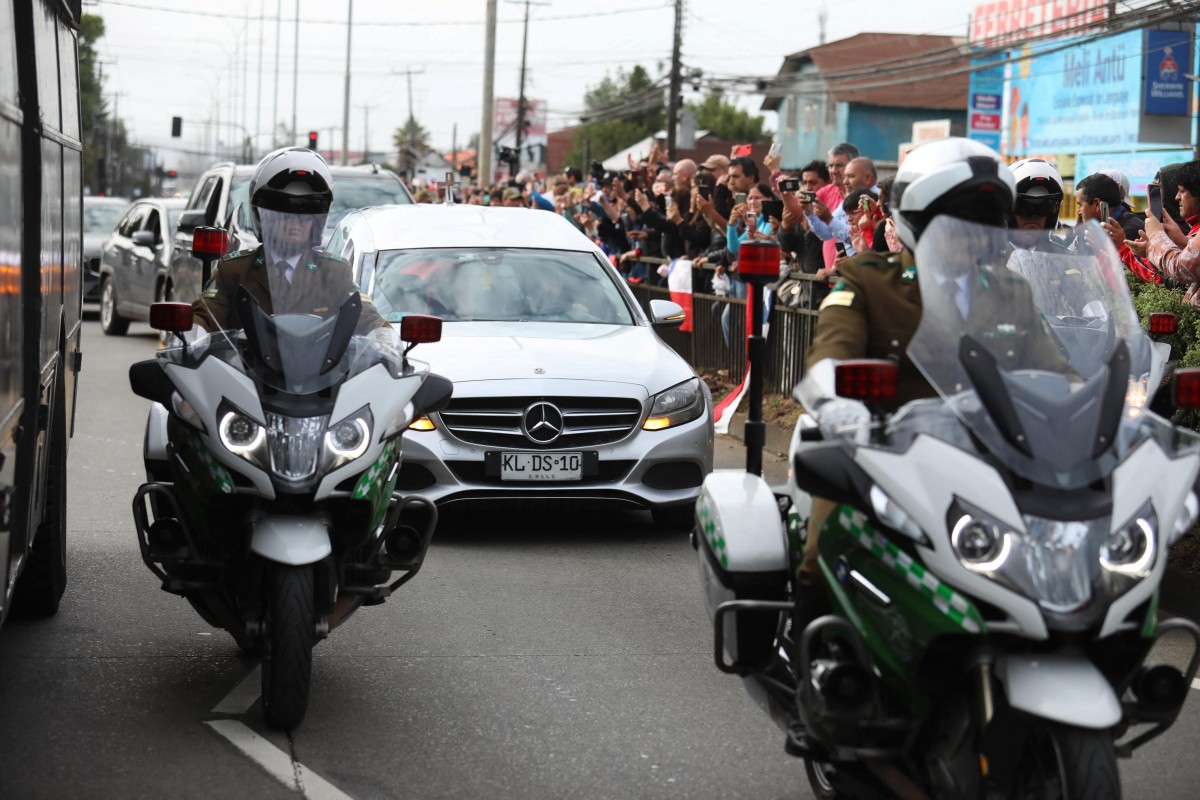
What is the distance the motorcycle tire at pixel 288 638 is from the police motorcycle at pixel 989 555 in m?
1.66

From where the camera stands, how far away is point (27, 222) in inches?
216

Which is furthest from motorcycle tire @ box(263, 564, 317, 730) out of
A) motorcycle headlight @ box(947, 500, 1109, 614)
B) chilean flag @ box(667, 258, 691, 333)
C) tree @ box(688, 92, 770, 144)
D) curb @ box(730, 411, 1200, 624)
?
tree @ box(688, 92, 770, 144)

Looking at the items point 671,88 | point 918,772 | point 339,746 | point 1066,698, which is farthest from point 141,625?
point 671,88

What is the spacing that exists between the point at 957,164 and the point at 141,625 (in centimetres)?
413

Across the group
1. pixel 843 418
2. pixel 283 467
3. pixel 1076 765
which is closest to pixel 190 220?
pixel 283 467

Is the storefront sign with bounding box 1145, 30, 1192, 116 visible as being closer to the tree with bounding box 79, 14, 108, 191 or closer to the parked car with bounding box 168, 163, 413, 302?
the parked car with bounding box 168, 163, 413, 302

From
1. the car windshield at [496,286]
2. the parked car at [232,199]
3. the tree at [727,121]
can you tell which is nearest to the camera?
the car windshield at [496,286]

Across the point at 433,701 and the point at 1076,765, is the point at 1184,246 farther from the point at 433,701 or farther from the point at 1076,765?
the point at 1076,765

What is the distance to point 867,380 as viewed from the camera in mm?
3770

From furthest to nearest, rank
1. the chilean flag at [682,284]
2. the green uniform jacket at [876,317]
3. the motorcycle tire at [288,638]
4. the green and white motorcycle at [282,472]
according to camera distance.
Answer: the chilean flag at [682,284], the green and white motorcycle at [282,472], the motorcycle tire at [288,638], the green uniform jacket at [876,317]

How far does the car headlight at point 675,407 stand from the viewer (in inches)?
358

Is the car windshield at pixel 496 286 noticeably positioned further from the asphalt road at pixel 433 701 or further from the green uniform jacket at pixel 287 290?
the green uniform jacket at pixel 287 290

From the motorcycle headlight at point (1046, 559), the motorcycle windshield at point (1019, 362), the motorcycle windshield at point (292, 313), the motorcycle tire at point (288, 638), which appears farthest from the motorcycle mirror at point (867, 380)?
the motorcycle windshield at point (292, 313)

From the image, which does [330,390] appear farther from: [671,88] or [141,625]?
[671,88]
